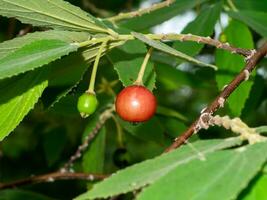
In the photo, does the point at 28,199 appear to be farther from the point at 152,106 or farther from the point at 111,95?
the point at 152,106

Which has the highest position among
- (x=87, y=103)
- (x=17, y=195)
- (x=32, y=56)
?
(x=32, y=56)

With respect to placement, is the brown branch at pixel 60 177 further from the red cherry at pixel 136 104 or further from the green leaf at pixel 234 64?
the red cherry at pixel 136 104

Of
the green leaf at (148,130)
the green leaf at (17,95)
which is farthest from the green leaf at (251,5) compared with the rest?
the green leaf at (17,95)

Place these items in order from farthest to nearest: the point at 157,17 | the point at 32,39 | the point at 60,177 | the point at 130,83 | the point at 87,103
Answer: the point at 157,17 < the point at 60,177 < the point at 130,83 < the point at 87,103 < the point at 32,39

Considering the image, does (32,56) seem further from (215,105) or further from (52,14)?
(215,105)

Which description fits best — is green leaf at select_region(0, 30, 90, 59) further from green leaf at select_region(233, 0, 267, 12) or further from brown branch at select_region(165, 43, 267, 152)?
green leaf at select_region(233, 0, 267, 12)

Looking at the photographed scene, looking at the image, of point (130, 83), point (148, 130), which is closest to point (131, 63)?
point (130, 83)

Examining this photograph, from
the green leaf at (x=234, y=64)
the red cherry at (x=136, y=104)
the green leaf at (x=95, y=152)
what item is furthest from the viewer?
the green leaf at (x=95, y=152)
